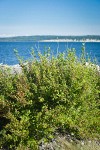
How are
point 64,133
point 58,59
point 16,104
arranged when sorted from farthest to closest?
point 58,59
point 64,133
point 16,104

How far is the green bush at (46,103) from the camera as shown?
789 centimetres

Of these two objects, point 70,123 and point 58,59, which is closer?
point 70,123

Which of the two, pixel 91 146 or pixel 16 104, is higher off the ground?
pixel 16 104

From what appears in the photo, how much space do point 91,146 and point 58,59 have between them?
8.36 ft

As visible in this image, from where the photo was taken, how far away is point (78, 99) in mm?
8438

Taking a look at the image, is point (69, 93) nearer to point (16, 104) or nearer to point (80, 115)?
point (80, 115)

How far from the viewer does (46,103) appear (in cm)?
819

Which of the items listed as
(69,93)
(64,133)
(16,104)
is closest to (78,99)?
(69,93)

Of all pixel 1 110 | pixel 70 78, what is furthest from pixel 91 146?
pixel 1 110

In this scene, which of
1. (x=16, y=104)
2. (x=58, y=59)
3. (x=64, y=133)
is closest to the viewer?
(x=16, y=104)

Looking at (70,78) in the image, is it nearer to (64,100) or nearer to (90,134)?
(64,100)

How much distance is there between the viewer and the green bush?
7.89m

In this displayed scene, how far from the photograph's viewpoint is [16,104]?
317 inches

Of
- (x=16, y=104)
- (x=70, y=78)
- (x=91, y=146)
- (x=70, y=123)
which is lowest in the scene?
(x=91, y=146)
